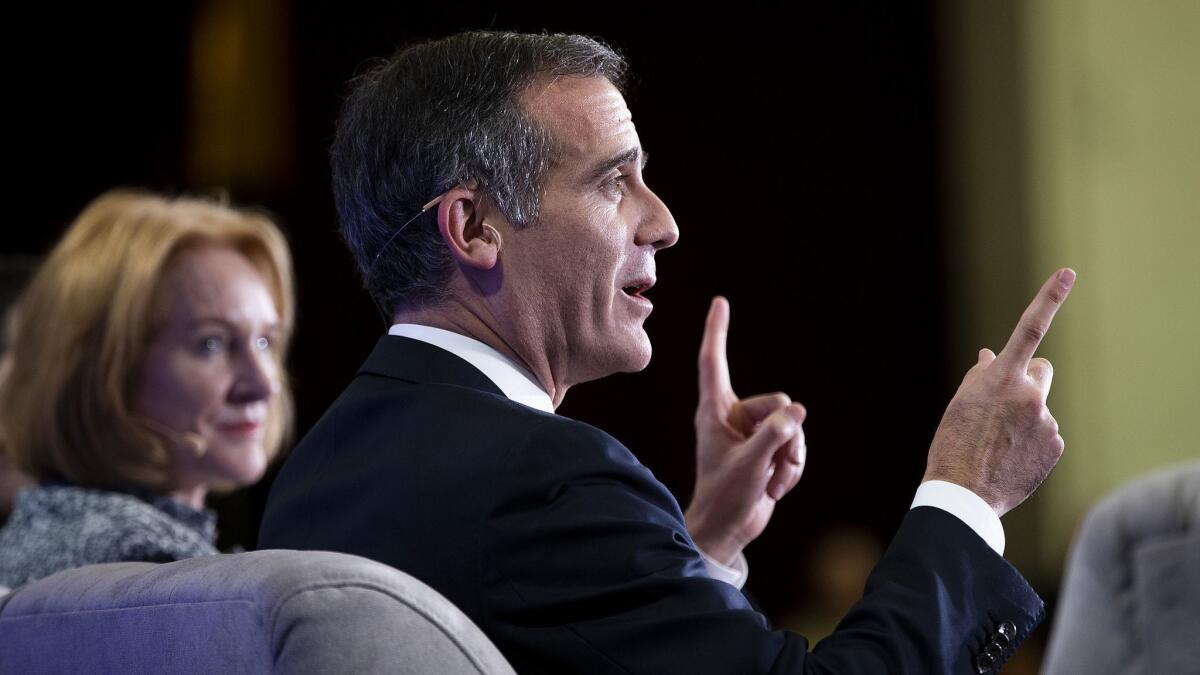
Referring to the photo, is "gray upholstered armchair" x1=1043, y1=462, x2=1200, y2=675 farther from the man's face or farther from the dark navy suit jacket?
the man's face

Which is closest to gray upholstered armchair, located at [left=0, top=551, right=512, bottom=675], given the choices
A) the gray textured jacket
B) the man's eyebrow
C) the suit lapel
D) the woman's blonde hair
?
the suit lapel

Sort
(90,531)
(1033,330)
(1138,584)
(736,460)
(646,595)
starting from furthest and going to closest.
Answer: (90,531)
(736,460)
(1138,584)
(1033,330)
(646,595)

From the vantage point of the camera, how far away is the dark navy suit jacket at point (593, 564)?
0.97 meters

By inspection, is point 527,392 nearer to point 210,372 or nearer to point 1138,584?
point 1138,584

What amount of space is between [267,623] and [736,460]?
83 cm

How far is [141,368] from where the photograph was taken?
211 centimetres

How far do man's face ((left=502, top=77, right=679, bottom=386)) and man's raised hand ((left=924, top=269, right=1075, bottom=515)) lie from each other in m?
0.32

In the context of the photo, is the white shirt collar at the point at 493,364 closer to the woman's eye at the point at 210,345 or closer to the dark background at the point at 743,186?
the woman's eye at the point at 210,345

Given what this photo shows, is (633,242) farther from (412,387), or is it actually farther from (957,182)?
(957,182)

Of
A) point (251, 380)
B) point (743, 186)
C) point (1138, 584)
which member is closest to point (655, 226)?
point (1138, 584)

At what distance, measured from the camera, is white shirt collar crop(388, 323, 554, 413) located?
3.98 ft

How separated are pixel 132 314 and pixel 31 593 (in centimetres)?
118

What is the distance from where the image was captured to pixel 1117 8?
14.0 ft

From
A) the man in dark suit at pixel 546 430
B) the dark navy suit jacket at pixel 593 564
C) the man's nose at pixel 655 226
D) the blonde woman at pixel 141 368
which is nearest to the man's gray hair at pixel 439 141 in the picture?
the man in dark suit at pixel 546 430
